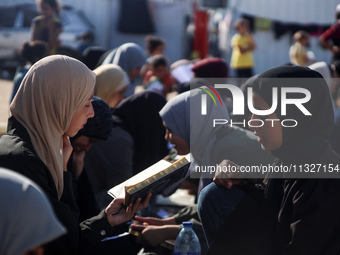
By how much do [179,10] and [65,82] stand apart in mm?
14357

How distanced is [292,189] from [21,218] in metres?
1.40

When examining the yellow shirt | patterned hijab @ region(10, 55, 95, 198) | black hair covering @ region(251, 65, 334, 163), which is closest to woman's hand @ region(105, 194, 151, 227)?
patterned hijab @ region(10, 55, 95, 198)

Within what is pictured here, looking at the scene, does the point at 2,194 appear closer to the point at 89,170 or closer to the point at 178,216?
the point at 178,216

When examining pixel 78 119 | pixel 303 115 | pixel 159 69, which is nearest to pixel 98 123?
pixel 78 119

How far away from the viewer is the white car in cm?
1495

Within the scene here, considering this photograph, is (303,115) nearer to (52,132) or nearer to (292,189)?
(292,189)

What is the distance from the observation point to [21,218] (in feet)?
5.45

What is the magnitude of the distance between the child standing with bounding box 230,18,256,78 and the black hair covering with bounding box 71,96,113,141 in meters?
8.74

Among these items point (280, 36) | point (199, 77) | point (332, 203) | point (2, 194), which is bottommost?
point (280, 36)

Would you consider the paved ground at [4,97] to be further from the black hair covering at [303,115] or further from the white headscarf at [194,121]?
the black hair covering at [303,115]

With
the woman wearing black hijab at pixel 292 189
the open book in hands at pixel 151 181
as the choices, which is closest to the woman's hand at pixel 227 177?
the woman wearing black hijab at pixel 292 189

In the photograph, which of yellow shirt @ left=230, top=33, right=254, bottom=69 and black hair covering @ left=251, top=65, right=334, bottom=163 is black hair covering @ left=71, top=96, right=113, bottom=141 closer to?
black hair covering @ left=251, top=65, right=334, bottom=163

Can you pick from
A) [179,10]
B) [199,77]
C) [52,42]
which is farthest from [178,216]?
[179,10]

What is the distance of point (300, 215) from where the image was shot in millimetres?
2598
